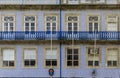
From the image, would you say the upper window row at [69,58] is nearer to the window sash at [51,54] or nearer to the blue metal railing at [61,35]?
the window sash at [51,54]

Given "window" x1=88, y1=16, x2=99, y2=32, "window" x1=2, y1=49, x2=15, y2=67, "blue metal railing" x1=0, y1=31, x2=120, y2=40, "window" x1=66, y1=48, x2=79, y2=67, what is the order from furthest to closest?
"window" x1=88, y1=16, x2=99, y2=32 < "window" x1=2, y1=49, x2=15, y2=67 < "window" x1=66, y1=48, x2=79, y2=67 < "blue metal railing" x1=0, y1=31, x2=120, y2=40

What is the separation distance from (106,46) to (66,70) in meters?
3.71

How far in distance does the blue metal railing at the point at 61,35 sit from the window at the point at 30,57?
A: 1.05 m

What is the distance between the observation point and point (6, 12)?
3030 centimetres

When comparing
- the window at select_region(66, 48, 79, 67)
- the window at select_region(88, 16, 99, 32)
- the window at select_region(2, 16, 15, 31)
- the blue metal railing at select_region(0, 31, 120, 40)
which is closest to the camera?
the blue metal railing at select_region(0, 31, 120, 40)

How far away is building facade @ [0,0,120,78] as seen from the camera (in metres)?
29.8

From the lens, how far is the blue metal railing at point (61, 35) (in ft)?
97.2

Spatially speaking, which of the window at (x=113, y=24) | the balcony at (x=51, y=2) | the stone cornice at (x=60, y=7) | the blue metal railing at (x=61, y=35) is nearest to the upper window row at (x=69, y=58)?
the blue metal railing at (x=61, y=35)

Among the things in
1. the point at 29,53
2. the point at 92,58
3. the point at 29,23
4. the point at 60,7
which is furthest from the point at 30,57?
the point at 92,58

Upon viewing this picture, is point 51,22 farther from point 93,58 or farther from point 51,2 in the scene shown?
point 93,58

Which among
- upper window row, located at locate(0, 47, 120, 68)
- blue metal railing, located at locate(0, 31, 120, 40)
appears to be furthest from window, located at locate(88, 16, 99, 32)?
upper window row, located at locate(0, 47, 120, 68)

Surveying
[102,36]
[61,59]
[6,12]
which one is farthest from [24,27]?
[102,36]

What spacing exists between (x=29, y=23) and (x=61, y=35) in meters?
2.81

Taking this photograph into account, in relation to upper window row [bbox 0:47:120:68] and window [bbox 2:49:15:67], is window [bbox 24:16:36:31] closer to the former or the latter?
upper window row [bbox 0:47:120:68]
